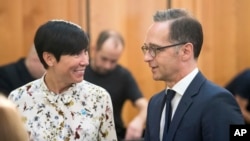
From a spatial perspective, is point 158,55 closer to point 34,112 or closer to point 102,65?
point 34,112

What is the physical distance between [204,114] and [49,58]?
2.41 feet

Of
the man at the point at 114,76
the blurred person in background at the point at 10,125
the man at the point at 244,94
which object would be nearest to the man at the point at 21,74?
the man at the point at 114,76

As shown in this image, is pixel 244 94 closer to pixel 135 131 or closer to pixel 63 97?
pixel 135 131

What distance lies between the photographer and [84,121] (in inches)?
93.6

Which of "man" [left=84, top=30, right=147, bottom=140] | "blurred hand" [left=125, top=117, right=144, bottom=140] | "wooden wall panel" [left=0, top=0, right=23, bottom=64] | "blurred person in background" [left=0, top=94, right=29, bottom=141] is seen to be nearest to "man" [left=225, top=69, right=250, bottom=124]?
"man" [left=84, top=30, right=147, bottom=140]

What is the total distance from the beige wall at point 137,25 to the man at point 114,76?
1.30 feet

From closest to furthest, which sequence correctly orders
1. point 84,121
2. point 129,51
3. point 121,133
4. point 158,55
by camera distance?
point 158,55
point 84,121
point 121,133
point 129,51

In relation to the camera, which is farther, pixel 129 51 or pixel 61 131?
pixel 129 51

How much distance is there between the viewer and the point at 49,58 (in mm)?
2395

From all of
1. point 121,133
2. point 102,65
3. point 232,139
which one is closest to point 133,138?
point 121,133

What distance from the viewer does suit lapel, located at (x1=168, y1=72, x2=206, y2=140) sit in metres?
2.14

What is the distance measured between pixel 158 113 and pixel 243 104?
2.00 meters

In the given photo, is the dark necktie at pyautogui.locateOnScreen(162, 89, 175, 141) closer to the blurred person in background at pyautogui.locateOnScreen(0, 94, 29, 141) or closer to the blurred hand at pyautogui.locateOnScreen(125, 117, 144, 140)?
the blurred person in background at pyautogui.locateOnScreen(0, 94, 29, 141)

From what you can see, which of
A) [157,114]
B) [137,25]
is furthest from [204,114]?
[137,25]
